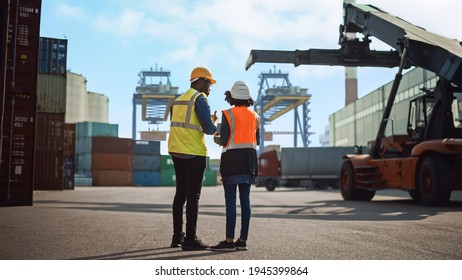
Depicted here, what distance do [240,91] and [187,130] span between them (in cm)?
70

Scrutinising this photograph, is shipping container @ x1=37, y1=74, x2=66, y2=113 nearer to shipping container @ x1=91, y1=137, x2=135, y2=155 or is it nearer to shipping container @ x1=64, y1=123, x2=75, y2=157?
shipping container @ x1=64, y1=123, x2=75, y2=157

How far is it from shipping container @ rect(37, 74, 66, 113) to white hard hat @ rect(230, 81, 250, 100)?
24.1m

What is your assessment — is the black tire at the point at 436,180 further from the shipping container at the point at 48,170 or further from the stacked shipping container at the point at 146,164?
the stacked shipping container at the point at 146,164

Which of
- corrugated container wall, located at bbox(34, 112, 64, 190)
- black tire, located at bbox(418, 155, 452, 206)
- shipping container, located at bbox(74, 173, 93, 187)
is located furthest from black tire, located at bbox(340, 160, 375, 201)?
shipping container, located at bbox(74, 173, 93, 187)

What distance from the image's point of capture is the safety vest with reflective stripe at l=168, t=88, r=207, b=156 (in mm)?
5238

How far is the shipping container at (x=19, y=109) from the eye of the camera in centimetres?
1255

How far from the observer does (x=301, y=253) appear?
15.7ft

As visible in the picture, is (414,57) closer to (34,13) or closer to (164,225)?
(164,225)

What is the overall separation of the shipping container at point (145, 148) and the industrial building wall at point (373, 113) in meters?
22.6

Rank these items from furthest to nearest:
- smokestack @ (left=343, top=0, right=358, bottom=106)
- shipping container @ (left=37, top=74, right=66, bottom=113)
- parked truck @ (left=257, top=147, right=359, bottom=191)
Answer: smokestack @ (left=343, top=0, right=358, bottom=106) → parked truck @ (left=257, top=147, right=359, bottom=191) → shipping container @ (left=37, top=74, right=66, bottom=113)

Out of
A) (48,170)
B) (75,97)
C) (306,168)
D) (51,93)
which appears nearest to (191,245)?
(48,170)

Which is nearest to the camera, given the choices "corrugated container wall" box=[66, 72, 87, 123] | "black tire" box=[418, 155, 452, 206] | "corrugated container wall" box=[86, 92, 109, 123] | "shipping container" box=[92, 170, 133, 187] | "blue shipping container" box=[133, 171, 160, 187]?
"black tire" box=[418, 155, 452, 206]

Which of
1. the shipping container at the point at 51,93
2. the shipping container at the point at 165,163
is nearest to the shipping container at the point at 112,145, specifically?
the shipping container at the point at 165,163
